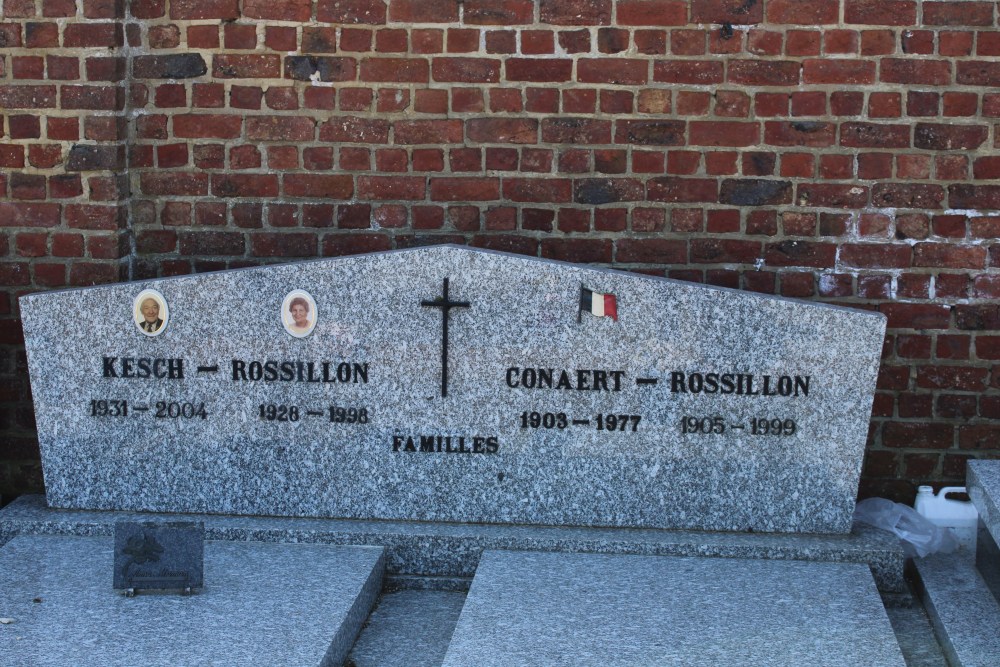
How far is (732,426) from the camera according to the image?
13.0 feet

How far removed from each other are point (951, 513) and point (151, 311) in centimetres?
275

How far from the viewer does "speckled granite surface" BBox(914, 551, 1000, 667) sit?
3.38 meters

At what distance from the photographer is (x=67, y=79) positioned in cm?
432

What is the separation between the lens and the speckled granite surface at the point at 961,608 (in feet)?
11.1

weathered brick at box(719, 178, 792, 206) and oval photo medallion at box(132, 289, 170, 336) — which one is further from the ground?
weathered brick at box(719, 178, 792, 206)

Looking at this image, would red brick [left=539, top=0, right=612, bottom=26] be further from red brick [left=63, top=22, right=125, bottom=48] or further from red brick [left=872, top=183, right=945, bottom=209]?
red brick [left=63, top=22, right=125, bottom=48]

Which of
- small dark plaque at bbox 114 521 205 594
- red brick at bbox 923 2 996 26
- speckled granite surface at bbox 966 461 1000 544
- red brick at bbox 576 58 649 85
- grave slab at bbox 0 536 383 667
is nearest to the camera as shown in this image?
grave slab at bbox 0 536 383 667

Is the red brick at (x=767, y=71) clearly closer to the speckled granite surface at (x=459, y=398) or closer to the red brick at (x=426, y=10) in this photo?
the speckled granite surface at (x=459, y=398)

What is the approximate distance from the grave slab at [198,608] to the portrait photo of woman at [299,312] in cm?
71

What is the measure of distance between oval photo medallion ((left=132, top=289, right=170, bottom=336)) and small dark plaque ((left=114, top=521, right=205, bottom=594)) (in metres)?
0.82

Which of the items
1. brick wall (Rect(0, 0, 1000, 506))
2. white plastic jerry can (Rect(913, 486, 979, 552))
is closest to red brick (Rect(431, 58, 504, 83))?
brick wall (Rect(0, 0, 1000, 506))

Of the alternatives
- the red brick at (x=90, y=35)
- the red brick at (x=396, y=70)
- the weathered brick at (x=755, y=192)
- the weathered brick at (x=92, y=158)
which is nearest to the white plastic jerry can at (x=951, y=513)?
the weathered brick at (x=755, y=192)

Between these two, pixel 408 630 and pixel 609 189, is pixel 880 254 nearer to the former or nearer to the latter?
pixel 609 189

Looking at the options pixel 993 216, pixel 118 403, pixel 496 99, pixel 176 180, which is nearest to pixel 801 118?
pixel 993 216
